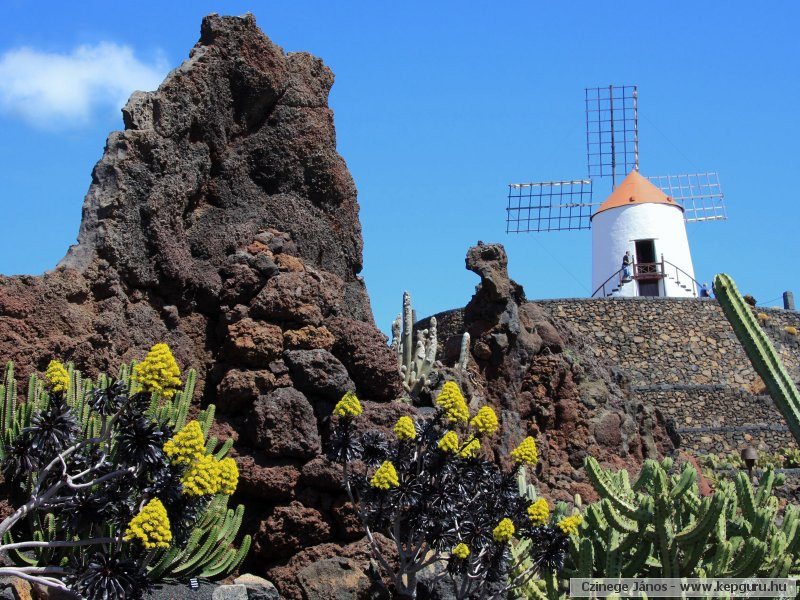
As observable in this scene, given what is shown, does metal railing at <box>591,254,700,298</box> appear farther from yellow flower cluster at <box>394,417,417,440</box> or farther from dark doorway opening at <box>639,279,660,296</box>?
yellow flower cluster at <box>394,417,417,440</box>

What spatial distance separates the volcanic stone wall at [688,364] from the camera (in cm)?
2661

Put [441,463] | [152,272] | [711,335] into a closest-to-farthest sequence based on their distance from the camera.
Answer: [441,463] < [152,272] < [711,335]

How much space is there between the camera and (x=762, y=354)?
987 centimetres

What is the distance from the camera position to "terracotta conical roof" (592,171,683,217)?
35469 mm

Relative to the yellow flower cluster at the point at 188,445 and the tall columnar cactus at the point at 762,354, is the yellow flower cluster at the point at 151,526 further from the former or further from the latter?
the tall columnar cactus at the point at 762,354

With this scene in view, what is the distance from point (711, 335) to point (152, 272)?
20.9m

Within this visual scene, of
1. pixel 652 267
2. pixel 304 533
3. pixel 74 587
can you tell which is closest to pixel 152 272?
pixel 304 533

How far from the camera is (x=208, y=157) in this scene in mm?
11227

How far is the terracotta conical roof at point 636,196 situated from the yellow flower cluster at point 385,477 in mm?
27471

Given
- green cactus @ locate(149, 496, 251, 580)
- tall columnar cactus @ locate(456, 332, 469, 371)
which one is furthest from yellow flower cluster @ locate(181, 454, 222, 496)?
tall columnar cactus @ locate(456, 332, 469, 371)

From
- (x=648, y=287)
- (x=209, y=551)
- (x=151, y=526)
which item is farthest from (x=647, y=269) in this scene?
(x=151, y=526)

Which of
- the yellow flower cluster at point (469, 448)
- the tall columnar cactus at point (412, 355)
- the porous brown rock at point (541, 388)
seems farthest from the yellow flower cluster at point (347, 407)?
the porous brown rock at point (541, 388)

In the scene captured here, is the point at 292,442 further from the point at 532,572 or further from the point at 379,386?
the point at 532,572

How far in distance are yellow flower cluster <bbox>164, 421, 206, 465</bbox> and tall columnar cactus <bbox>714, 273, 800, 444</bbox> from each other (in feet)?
15.8
